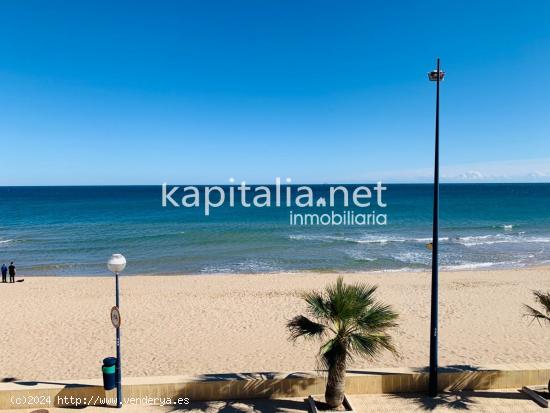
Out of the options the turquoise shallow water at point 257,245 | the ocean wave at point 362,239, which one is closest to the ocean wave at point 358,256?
the turquoise shallow water at point 257,245

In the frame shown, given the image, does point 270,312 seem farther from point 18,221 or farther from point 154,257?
point 18,221

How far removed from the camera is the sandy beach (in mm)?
10688

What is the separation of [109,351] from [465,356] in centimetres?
952

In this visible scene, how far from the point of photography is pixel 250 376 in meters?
8.04

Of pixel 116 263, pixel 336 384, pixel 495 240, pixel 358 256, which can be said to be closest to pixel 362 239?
pixel 358 256

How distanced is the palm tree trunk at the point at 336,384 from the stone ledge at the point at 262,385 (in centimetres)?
58

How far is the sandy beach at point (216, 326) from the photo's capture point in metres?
10.7

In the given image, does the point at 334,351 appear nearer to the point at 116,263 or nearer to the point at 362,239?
the point at 116,263

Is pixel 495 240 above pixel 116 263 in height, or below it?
below

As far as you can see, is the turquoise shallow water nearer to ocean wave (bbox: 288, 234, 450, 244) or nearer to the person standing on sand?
ocean wave (bbox: 288, 234, 450, 244)

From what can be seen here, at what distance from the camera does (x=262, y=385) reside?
25.1ft

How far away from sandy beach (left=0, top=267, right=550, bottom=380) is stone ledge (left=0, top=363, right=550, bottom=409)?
233 cm

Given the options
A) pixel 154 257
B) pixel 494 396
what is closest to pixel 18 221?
pixel 154 257

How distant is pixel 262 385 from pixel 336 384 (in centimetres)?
141
